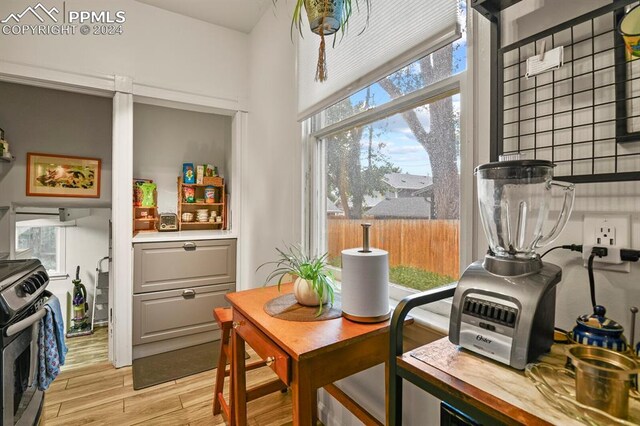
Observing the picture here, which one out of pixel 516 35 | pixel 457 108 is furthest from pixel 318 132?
pixel 516 35

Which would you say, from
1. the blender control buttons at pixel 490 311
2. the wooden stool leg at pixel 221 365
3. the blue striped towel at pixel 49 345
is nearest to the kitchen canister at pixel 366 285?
the blender control buttons at pixel 490 311

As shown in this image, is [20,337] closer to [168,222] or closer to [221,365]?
[221,365]

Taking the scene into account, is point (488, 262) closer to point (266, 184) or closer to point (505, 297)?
point (505, 297)

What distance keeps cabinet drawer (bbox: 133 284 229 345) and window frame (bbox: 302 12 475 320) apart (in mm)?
1343

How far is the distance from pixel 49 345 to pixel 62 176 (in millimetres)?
2201

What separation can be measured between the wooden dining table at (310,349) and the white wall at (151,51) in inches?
87.5

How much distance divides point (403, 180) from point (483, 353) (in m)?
0.92

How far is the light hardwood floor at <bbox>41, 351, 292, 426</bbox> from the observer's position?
5.89 feet

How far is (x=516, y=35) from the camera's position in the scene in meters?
0.96

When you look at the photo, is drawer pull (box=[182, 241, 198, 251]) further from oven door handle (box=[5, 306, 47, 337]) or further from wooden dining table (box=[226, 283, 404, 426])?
wooden dining table (box=[226, 283, 404, 426])

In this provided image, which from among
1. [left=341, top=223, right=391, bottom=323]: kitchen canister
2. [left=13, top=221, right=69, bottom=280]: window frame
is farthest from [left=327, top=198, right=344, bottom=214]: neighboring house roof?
[left=13, top=221, right=69, bottom=280]: window frame

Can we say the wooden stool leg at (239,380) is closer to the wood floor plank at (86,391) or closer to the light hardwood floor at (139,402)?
the light hardwood floor at (139,402)

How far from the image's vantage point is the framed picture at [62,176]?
9.40 feet

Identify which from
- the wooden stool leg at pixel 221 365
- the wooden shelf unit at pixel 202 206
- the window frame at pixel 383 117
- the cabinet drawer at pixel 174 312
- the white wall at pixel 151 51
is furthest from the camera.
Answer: the wooden shelf unit at pixel 202 206
